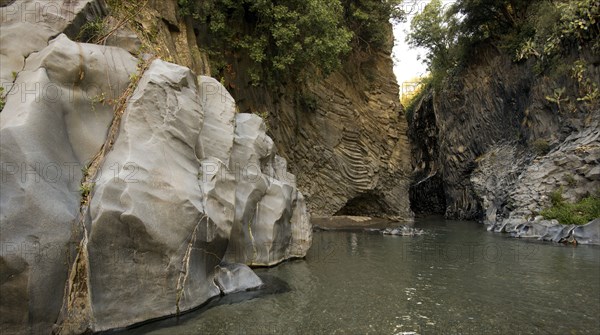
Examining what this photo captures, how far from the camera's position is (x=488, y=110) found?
27766 mm

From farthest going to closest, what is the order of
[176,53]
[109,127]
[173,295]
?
[176,53]
[109,127]
[173,295]

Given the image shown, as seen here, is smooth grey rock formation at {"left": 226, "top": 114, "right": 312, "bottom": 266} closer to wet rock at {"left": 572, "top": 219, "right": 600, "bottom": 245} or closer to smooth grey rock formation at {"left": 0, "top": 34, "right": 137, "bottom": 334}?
smooth grey rock formation at {"left": 0, "top": 34, "right": 137, "bottom": 334}

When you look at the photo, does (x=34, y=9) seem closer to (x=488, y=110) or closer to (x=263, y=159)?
(x=263, y=159)

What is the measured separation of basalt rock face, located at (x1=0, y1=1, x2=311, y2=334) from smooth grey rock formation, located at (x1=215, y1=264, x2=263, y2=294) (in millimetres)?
27

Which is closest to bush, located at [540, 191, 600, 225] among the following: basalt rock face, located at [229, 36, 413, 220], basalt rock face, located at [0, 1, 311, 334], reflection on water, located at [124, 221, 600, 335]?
reflection on water, located at [124, 221, 600, 335]

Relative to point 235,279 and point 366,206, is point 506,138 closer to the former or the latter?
point 366,206

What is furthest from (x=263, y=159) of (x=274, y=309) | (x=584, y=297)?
(x=584, y=297)

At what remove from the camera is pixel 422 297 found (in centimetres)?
792

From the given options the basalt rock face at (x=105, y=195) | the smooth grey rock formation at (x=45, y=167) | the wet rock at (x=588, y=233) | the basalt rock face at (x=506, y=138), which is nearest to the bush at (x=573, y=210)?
the basalt rock face at (x=506, y=138)

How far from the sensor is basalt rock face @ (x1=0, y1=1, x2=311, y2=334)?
5.47m

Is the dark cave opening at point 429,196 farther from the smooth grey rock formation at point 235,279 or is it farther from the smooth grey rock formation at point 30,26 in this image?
the smooth grey rock formation at point 30,26

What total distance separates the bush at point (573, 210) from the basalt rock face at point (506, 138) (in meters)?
0.54

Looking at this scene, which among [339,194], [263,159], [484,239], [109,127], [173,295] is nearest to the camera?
[173,295]

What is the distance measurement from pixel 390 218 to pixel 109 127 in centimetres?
2244
